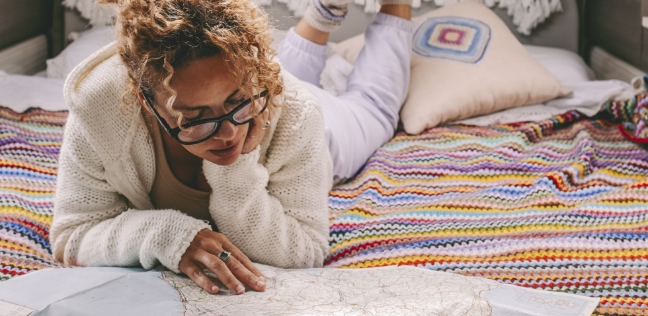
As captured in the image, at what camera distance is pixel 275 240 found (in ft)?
3.50

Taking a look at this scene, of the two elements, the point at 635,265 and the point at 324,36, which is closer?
the point at 635,265

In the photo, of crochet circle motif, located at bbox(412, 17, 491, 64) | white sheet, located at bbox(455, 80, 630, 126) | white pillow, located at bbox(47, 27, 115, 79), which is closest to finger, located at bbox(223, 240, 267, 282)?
white sheet, located at bbox(455, 80, 630, 126)

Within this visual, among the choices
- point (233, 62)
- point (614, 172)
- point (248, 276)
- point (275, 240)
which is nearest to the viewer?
point (233, 62)

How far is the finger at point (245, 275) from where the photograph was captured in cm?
93

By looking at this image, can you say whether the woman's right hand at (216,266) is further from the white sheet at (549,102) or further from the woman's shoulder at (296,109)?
the white sheet at (549,102)

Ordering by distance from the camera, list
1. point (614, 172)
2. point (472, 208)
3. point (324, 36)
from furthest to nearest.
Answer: point (324, 36) → point (614, 172) → point (472, 208)

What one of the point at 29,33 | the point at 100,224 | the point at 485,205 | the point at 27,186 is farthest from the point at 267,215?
the point at 29,33

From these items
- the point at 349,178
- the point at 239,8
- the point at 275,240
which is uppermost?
the point at 239,8

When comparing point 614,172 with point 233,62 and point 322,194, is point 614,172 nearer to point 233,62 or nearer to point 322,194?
point 322,194

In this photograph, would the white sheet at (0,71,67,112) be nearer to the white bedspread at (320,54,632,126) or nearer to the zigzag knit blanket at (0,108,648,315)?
the zigzag knit blanket at (0,108,648,315)

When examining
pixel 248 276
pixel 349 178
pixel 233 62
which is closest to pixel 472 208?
pixel 349 178

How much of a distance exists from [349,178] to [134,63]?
29.6 inches

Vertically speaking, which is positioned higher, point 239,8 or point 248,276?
point 239,8

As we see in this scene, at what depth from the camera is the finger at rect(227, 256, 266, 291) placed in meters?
0.93
